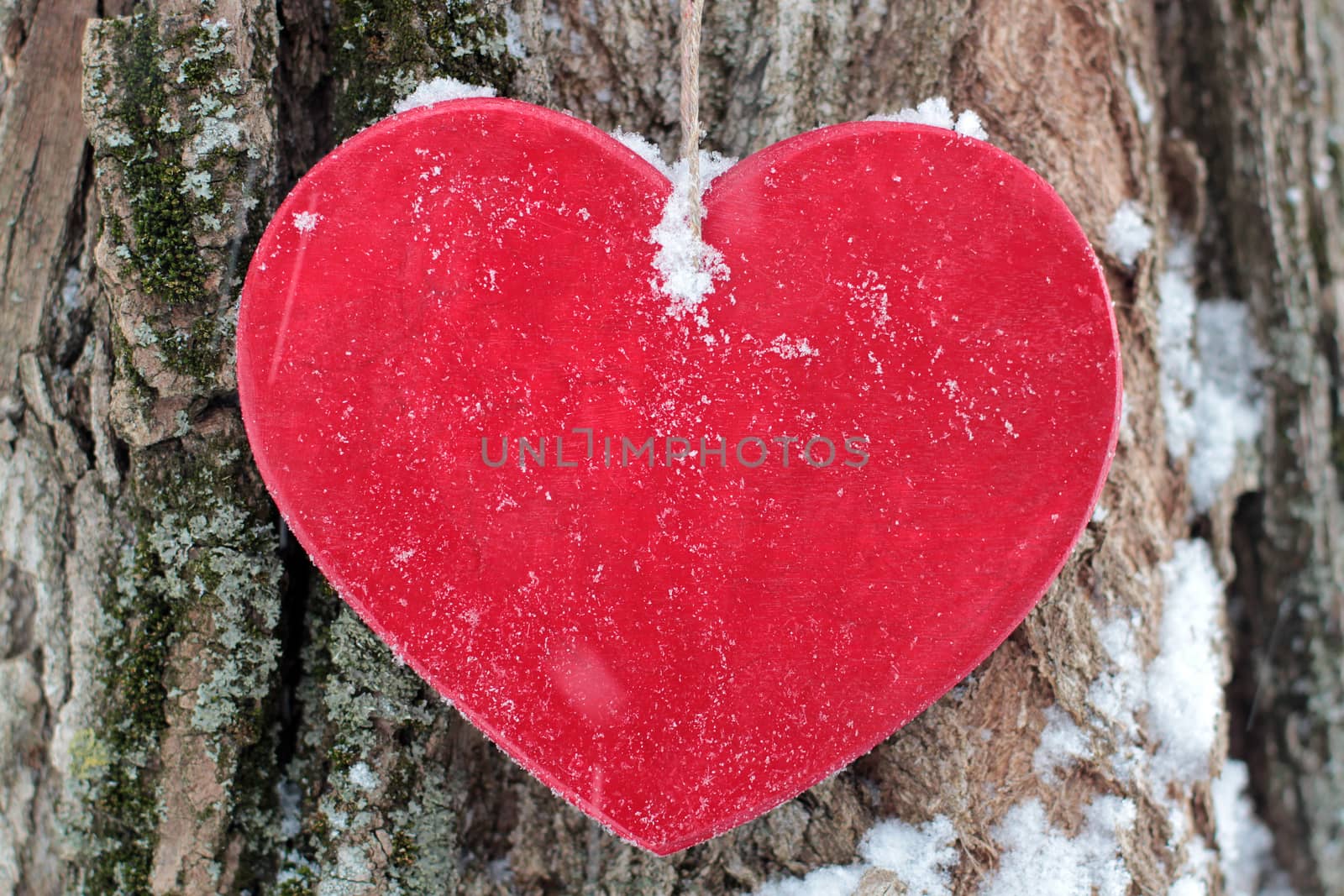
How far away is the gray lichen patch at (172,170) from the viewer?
1.21m

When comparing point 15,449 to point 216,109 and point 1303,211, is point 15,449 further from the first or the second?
point 1303,211

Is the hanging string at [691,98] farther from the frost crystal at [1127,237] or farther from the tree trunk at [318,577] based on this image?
the frost crystal at [1127,237]

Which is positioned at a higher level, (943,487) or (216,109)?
(216,109)

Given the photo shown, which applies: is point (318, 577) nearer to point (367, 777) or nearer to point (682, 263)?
point (367, 777)

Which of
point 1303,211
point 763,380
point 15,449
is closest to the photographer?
point 763,380

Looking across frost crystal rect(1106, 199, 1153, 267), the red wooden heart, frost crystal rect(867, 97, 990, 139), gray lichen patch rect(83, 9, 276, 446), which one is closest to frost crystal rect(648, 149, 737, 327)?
the red wooden heart

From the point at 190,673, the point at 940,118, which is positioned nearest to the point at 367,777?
the point at 190,673

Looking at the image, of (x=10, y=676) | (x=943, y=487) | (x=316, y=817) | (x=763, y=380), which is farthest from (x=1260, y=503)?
(x=10, y=676)

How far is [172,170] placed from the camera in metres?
1.21

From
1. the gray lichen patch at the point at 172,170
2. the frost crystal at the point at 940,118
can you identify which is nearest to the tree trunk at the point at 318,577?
the gray lichen patch at the point at 172,170

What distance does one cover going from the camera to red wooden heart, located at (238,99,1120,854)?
1111 mm

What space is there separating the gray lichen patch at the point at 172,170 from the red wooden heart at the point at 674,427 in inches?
6.5

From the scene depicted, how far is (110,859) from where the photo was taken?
51.8 inches

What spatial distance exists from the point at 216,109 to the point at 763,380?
2.31 feet
